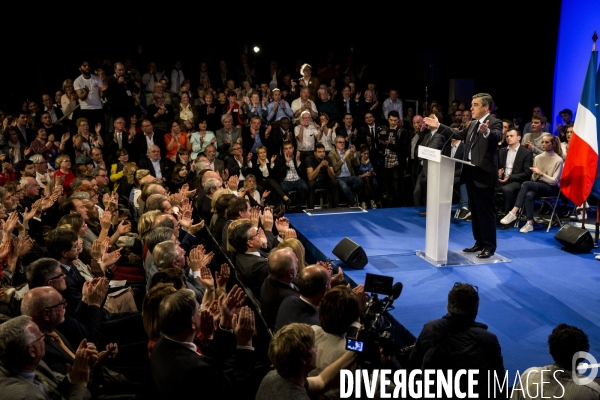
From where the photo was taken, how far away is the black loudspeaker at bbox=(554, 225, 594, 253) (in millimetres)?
6348

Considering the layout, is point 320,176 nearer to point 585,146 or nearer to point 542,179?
point 542,179

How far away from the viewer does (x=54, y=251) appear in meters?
4.21

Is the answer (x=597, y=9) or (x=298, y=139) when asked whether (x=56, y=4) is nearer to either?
(x=298, y=139)

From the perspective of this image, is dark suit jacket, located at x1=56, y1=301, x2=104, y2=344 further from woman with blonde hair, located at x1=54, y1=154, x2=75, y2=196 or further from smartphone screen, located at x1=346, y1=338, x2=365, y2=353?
woman with blonde hair, located at x1=54, y1=154, x2=75, y2=196

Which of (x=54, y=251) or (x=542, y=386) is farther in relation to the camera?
(x=54, y=251)

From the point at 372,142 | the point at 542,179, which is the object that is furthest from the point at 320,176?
the point at 542,179

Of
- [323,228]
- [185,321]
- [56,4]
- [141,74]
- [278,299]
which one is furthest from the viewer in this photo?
[141,74]

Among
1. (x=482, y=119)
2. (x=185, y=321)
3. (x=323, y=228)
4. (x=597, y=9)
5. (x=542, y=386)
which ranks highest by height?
(x=597, y=9)

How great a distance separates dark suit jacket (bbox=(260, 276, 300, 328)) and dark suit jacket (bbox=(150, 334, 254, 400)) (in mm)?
1027

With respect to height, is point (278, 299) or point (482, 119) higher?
point (482, 119)

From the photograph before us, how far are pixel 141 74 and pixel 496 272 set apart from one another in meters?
8.75

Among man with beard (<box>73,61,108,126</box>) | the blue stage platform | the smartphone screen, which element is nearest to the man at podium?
the blue stage platform

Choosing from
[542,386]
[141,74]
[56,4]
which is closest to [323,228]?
[542,386]

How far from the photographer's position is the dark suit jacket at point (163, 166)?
9.32 m
